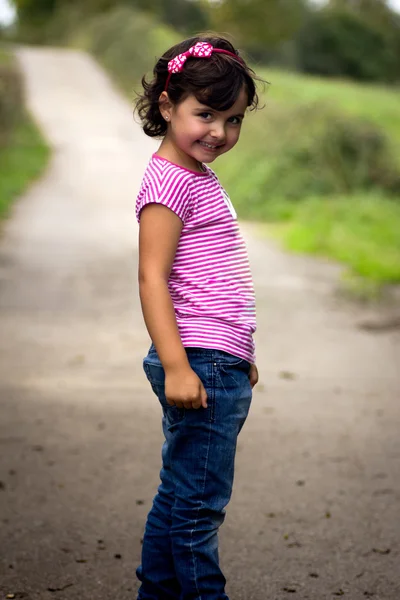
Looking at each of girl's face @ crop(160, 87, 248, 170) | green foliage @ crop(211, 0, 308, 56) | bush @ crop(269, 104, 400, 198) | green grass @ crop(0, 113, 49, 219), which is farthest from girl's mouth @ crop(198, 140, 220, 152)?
green foliage @ crop(211, 0, 308, 56)

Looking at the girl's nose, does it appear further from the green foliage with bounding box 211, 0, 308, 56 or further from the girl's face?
the green foliage with bounding box 211, 0, 308, 56

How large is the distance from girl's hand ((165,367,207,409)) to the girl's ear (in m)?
0.67

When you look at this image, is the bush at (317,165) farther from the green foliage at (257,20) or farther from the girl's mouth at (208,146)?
the green foliage at (257,20)

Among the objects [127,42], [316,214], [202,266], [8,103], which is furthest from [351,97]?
[202,266]

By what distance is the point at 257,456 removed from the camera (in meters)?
4.46

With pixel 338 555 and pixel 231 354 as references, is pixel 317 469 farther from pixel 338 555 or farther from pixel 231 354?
pixel 231 354

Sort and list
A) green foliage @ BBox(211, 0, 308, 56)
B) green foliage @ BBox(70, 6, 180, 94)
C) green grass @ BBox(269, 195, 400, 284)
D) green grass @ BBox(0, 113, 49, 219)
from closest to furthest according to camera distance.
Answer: green grass @ BBox(269, 195, 400, 284), green grass @ BBox(0, 113, 49, 219), green foliage @ BBox(70, 6, 180, 94), green foliage @ BBox(211, 0, 308, 56)

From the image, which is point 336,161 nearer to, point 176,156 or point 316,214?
point 316,214

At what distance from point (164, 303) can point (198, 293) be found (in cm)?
13

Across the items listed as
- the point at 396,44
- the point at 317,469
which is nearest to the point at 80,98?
the point at 317,469

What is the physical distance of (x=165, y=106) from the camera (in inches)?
99.1

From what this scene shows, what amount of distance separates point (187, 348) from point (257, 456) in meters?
2.16

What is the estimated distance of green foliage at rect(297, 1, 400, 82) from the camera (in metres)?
44.9

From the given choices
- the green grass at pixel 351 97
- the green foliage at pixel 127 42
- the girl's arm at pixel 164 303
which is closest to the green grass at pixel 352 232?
the girl's arm at pixel 164 303
